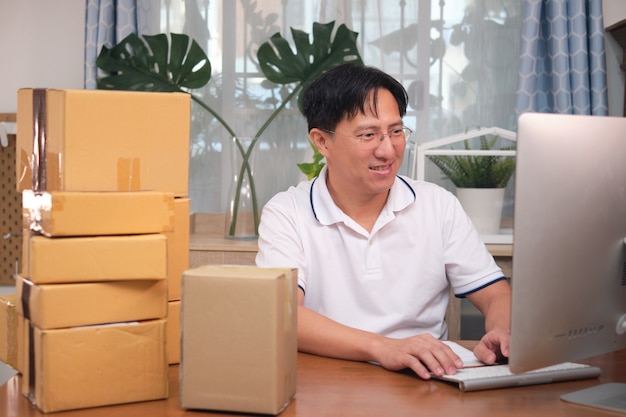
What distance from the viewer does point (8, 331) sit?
4.67 feet

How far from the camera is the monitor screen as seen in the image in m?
1.14

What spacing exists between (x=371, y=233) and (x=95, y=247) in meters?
0.84

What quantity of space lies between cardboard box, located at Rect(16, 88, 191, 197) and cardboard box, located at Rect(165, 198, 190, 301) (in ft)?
0.11

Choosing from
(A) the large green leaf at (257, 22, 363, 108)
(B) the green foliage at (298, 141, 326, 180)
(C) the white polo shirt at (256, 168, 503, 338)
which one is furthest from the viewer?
(A) the large green leaf at (257, 22, 363, 108)

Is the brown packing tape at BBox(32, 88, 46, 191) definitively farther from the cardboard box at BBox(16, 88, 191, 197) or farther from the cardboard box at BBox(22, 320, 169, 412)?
the cardboard box at BBox(22, 320, 169, 412)

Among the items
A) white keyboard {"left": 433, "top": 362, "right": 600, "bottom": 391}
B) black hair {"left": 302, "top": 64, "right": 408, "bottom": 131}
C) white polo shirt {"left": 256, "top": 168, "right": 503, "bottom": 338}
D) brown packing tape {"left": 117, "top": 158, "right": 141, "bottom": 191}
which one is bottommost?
white keyboard {"left": 433, "top": 362, "right": 600, "bottom": 391}

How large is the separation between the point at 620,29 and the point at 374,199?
1.90 meters

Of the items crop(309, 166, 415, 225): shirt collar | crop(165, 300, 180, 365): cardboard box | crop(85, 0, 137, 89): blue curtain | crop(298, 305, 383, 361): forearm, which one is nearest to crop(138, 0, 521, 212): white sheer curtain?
crop(85, 0, 137, 89): blue curtain

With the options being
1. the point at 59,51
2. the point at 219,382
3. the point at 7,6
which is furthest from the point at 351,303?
the point at 7,6

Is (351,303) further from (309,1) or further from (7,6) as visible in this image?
(7,6)

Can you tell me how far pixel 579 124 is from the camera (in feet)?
3.87

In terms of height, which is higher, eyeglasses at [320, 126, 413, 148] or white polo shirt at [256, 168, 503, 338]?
eyeglasses at [320, 126, 413, 148]

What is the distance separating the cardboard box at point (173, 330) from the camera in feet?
4.60

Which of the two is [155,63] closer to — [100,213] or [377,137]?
[377,137]
